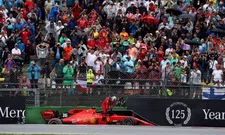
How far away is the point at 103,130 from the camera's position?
81.4 feet

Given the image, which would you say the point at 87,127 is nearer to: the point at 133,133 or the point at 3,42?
the point at 133,133

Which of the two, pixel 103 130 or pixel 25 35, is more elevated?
pixel 25 35

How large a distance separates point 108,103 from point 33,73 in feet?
10.9

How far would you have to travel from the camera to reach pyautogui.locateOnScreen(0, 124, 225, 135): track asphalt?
23984mm

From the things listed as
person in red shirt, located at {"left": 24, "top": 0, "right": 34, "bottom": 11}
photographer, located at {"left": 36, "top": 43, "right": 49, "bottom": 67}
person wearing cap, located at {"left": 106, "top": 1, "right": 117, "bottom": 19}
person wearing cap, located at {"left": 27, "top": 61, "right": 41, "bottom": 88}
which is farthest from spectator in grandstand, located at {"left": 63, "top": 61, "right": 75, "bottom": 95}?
person in red shirt, located at {"left": 24, "top": 0, "right": 34, "bottom": 11}

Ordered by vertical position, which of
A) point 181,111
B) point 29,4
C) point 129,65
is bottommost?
point 181,111

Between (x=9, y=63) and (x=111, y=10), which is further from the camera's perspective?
(x=111, y=10)

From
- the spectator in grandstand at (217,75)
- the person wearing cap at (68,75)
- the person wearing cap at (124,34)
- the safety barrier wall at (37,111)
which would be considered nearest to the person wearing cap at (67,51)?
the person wearing cap at (68,75)

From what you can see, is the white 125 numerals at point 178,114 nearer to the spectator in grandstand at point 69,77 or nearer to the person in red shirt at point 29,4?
the spectator in grandstand at point 69,77

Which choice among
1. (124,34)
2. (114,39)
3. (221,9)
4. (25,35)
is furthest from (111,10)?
(221,9)

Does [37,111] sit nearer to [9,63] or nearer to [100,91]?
[100,91]

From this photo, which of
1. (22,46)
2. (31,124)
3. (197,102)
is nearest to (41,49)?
(22,46)

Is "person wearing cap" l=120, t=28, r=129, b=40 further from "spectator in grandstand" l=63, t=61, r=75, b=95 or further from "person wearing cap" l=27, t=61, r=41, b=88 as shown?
"person wearing cap" l=27, t=61, r=41, b=88

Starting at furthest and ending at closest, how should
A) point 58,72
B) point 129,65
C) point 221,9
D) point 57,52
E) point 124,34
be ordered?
point 221,9 < point 124,34 < point 57,52 < point 129,65 < point 58,72
